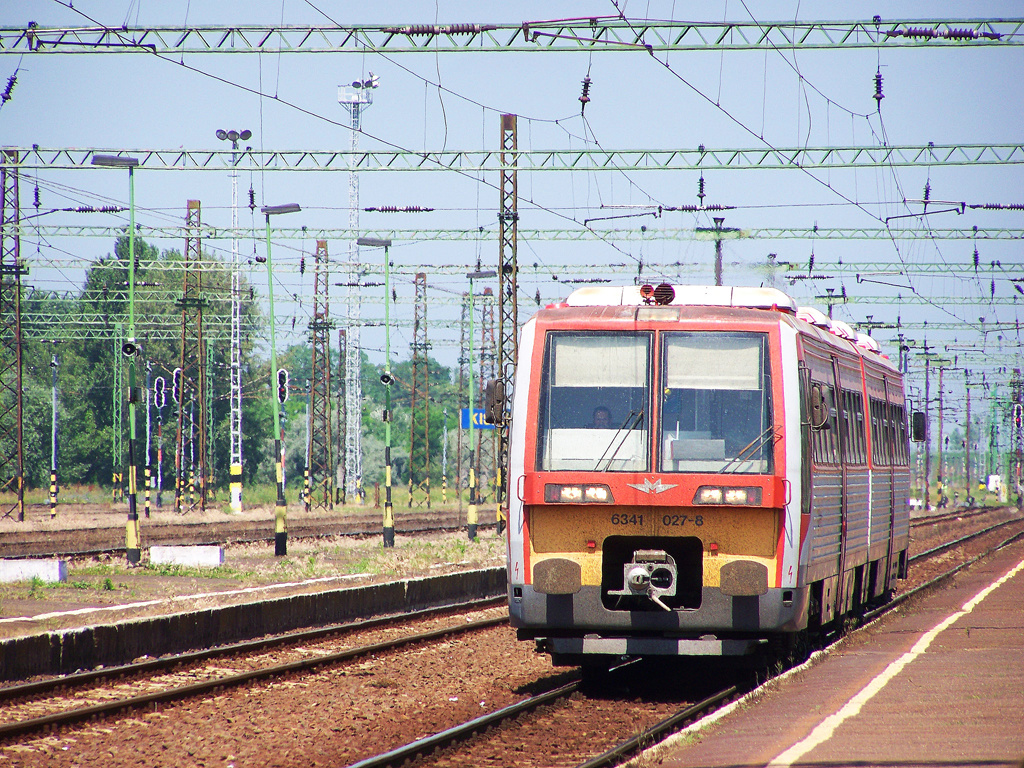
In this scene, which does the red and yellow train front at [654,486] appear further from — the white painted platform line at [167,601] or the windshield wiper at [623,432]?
the white painted platform line at [167,601]

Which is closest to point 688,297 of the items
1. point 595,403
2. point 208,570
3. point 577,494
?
point 595,403

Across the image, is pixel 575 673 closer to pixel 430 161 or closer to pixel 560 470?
pixel 560 470

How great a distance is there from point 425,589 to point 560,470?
10.1 meters

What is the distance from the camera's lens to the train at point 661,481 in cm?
1094

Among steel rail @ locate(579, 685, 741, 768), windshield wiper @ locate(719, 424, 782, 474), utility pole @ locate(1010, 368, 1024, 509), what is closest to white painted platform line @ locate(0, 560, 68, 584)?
steel rail @ locate(579, 685, 741, 768)

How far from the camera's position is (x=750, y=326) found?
37.4 feet

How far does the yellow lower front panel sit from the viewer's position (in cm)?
1095

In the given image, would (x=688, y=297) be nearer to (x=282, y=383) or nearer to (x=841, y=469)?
(x=841, y=469)

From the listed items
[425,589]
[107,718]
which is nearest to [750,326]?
[107,718]

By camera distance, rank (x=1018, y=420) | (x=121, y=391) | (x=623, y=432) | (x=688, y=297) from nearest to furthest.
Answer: (x=623, y=432), (x=688, y=297), (x=121, y=391), (x=1018, y=420)

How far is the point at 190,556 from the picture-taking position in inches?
1019

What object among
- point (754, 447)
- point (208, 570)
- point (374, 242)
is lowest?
point (208, 570)

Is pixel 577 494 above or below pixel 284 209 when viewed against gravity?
below

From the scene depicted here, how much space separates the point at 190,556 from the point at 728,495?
1728 centimetres
